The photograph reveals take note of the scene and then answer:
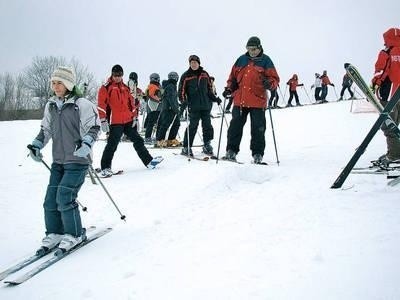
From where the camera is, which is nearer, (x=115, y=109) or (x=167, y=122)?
(x=115, y=109)

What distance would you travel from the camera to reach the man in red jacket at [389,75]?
20.4 ft

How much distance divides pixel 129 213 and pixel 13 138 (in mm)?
11718

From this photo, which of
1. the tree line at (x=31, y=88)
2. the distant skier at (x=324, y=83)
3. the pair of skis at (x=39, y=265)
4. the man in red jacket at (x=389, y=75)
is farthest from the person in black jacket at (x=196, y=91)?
the tree line at (x=31, y=88)

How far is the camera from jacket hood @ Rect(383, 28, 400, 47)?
6273 mm

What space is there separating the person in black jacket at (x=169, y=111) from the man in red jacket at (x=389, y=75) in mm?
5220

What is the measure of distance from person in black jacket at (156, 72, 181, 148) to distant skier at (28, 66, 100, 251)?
6095mm

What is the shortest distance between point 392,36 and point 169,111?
19.6ft

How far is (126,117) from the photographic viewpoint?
768cm

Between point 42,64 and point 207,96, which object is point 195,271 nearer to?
point 207,96

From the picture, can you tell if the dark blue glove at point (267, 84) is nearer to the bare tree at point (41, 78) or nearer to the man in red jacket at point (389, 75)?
the man in red jacket at point (389, 75)

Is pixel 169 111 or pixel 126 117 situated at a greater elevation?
pixel 169 111

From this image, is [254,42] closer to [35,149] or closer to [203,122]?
[203,122]

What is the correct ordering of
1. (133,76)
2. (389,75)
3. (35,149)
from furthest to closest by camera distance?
(133,76) → (389,75) → (35,149)

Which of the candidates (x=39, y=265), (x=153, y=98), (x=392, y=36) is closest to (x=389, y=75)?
(x=392, y=36)
